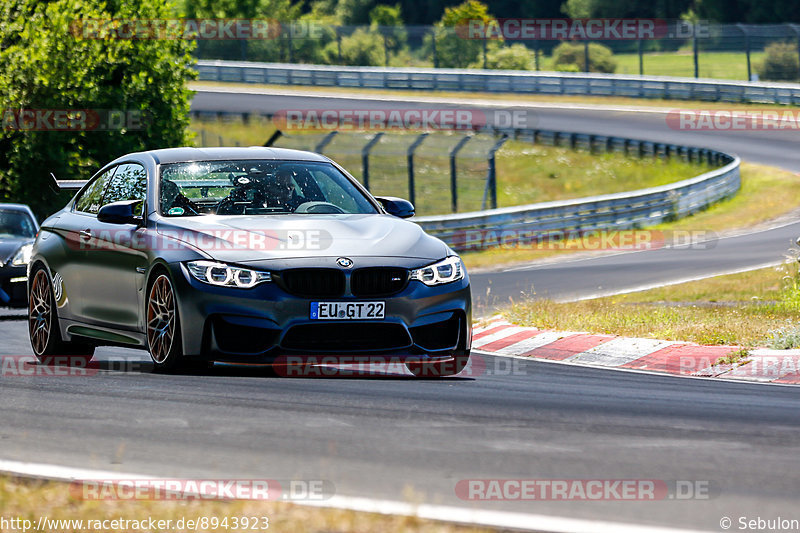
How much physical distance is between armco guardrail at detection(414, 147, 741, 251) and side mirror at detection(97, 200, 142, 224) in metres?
15.0

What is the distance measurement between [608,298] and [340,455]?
12.1 meters

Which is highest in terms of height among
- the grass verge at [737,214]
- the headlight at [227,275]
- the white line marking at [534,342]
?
the headlight at [227,275]

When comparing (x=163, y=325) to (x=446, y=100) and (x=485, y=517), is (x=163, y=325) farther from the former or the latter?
(x=446, y=100)

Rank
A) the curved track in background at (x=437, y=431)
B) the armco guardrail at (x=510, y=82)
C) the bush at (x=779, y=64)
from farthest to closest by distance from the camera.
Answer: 1. the bush at (x=779, y=64)
2. the armco guardrail at (x=510, y=82)
3. the curved track in background at (x=437, y=431)

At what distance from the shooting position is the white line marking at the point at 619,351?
10852mm

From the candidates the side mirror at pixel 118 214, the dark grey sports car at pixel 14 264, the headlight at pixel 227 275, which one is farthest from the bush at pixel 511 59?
the headlight at pixel 227 275

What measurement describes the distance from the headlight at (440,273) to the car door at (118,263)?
1.93 metres

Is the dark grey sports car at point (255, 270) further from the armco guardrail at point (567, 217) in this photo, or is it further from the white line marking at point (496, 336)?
the armco guardrail at point (567, 217)

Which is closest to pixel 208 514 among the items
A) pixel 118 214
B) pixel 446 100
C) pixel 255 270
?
pixel 255 270

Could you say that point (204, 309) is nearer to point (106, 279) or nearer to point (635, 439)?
point (106, 279)

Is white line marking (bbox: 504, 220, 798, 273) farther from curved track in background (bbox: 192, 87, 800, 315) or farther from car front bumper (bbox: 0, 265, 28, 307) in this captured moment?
car front bumper (bbox: 0, 265, 28, 307)

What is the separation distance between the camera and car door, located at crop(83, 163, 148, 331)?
29.6ft

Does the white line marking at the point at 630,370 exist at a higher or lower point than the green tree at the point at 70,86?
lower

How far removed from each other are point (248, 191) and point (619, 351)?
369cm
